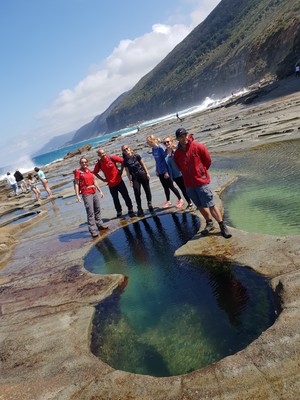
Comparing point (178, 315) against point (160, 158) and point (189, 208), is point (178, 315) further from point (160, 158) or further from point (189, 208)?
point (160, 158)

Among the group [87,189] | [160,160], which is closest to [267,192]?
[160,160]

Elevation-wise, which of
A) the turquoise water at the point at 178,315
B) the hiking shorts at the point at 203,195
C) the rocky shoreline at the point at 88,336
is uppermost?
the hiking shorts at the point at 203,195

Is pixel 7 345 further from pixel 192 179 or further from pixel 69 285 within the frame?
pixel 192 179

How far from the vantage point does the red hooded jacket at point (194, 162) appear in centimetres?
668

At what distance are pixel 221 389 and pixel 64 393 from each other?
1696 mm

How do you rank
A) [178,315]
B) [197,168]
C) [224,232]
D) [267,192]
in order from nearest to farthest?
[178,315] → [224,232] → [197,168] → [267,192]

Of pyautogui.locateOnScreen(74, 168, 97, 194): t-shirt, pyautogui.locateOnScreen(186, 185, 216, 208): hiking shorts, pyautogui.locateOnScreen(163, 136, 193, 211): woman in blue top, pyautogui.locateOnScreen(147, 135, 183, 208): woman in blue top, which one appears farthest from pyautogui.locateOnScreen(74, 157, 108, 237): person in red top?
pyautogui.locateOnScreen(186, 185, 216, 208): hiking shorts

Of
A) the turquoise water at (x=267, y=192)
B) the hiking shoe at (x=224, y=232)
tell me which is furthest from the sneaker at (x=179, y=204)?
the hiking shoe at (x=224, y=232)

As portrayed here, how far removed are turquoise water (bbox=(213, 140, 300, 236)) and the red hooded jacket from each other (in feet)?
5.14

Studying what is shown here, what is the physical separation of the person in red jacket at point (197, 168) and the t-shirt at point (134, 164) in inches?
127

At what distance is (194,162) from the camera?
6.73 m

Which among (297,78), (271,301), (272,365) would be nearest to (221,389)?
(272,365)

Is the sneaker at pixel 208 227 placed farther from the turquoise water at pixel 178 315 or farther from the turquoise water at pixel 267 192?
the turquoise water at pixel 178 315

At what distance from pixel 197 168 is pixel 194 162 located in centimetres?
14
